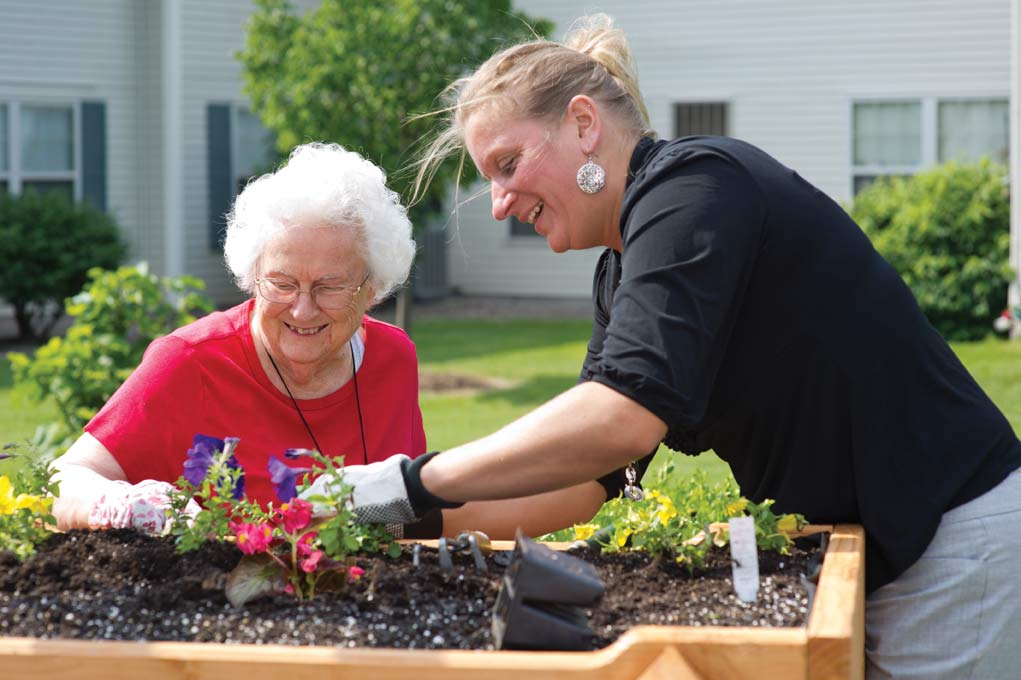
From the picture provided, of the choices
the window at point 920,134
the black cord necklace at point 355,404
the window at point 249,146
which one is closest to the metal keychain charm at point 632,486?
the black cord necklace at point 355,404

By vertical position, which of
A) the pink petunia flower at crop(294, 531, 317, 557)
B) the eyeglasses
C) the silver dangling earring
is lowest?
the pink petunia flower at crop(294, 531, 317, 557)

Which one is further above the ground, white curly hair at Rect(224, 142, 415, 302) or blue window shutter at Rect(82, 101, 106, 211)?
blue window shutter at Rect(82, 101, 106, 211)

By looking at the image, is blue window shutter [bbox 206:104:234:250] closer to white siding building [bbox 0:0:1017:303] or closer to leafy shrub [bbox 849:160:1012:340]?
white siding building [bbox 0:0:1017:303]

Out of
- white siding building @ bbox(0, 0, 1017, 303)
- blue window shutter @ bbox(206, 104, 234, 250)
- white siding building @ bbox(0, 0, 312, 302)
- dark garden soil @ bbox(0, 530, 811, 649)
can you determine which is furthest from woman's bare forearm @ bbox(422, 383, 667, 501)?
blue window shutter @ bbox(206, 104, 234, 250)

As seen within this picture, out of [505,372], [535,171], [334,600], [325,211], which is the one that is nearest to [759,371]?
[535,171]

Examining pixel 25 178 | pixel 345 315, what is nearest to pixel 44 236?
pixel 25 178

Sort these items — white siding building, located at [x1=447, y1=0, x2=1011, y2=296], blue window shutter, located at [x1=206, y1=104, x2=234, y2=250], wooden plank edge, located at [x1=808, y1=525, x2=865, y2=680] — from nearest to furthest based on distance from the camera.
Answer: wooden plank edge, located at [x1=808, y1=525, x2=865, y2=680]
white siding building, located at [x1=447, y1=0, x2=1011, y2=296]
blue window shutter, located at [x1=206, y1=104, x2=234, y2=250]

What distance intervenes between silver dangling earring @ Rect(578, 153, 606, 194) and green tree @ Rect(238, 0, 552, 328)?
8824mm

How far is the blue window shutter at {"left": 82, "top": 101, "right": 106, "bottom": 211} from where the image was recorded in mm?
15414

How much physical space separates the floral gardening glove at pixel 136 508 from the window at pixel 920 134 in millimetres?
13439

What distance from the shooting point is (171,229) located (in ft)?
51.2

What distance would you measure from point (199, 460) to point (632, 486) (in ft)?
2.76

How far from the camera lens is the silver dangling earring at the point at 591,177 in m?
2.34

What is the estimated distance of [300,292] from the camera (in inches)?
118
